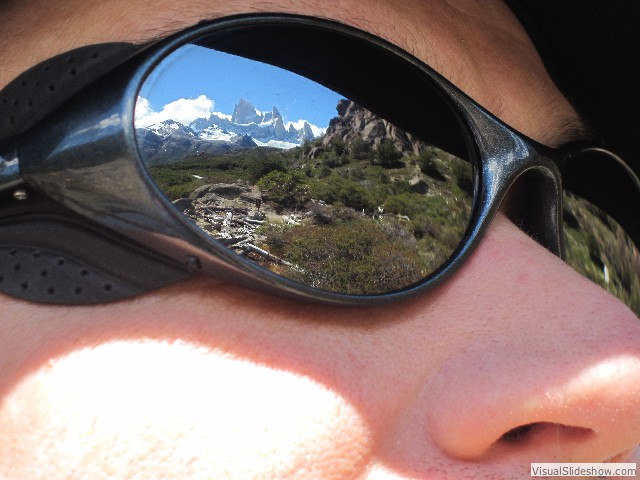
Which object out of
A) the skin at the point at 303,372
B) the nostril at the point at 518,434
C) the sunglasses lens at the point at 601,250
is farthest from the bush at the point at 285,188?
the sunglasses lens at the point at 601,250

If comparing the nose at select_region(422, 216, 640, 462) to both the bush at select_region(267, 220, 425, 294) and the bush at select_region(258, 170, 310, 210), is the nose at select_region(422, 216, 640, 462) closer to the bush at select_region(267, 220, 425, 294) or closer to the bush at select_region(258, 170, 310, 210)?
the bush at select_region(267, 220, 425, 294)

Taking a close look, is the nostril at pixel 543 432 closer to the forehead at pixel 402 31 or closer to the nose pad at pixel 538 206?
the nose pad at pixel 538 206

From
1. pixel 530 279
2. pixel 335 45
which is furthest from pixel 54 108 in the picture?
pixel 530 279

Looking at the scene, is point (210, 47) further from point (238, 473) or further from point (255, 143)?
point (238, 473)

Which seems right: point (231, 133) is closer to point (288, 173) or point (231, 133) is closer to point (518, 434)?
point (288, 173)

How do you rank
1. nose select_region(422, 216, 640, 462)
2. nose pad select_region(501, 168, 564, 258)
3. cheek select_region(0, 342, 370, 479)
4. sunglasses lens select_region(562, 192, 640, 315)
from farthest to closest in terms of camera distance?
sunglasses lens select_region(562, 192, 640, 315) → nose pad select_region(501, 168, 564, 258) → nose select_region(422, 216, 640, 462) → cheek select_region(0, 342, 370, 479)

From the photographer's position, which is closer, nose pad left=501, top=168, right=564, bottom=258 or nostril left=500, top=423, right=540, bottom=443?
nostril left=500, top=423, right=540, bottom=443

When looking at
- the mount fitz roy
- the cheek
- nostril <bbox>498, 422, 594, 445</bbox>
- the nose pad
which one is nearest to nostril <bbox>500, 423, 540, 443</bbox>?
nostril <bbox>498, 422, 594, 445</bbox>
